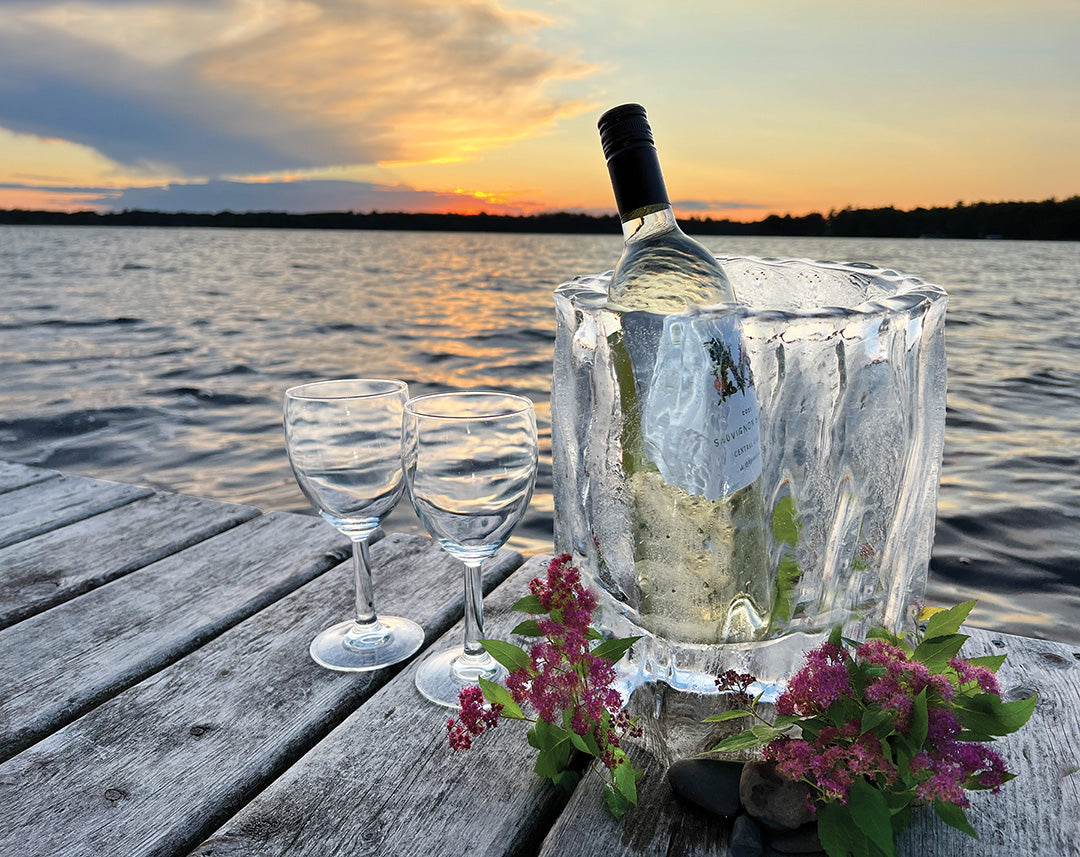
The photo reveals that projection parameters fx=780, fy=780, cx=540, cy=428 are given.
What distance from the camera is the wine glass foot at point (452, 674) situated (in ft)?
3.77

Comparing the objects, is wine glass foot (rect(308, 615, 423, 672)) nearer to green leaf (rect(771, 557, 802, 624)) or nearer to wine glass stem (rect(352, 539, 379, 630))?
wine glass stem (rect(352, 539, 379, 630))

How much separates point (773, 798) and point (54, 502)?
1.94 m

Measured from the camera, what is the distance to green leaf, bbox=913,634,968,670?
→ 0.83m

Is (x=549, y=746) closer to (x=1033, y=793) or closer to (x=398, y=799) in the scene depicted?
(x=398, y=799)

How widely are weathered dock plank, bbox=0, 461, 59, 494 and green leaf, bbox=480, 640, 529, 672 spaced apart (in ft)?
6.03

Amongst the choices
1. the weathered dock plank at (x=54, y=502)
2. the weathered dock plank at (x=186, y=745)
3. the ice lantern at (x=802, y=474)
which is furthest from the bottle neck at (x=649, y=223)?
the weathered dock plank at (x=54, y=502)

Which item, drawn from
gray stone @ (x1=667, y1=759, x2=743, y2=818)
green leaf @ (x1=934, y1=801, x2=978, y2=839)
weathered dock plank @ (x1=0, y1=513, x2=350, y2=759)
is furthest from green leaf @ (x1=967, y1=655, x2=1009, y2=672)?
weathered dock plank @ (x1=0, y1=513, x2=350, y2=759)

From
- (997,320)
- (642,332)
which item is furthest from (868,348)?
(997,320)

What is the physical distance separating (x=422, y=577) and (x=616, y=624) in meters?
0.67

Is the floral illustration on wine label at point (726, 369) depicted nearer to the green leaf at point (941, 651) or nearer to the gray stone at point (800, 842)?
the green leaf at point (941, 651)

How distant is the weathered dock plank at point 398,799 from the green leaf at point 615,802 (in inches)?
3.3

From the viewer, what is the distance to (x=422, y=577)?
1.60 meters

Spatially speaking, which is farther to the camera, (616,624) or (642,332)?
(616,624)

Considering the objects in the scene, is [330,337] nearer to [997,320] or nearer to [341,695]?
[997,320]
